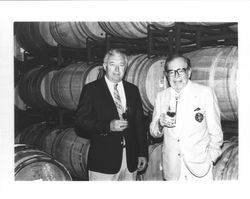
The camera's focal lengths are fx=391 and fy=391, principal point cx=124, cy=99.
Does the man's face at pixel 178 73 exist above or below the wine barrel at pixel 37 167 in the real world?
above

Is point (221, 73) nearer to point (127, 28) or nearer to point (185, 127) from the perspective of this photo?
point (185, 127)

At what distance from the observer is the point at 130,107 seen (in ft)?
11.5

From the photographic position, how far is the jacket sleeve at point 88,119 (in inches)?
136

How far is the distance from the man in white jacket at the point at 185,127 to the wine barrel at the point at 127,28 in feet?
1.07

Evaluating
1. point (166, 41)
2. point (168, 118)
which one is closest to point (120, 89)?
point (168, 118)

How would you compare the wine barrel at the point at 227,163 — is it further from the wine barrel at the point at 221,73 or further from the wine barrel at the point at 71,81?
the wine barrel at the point at 71,81

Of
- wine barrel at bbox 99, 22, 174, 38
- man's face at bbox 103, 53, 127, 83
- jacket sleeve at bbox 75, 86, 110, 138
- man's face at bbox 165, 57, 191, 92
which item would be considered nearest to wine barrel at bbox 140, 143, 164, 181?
jacket sleeve at bbox 75, 86, 110, 138

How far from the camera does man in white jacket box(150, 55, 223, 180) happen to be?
11.3 feet

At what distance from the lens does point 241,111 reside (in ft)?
11.4

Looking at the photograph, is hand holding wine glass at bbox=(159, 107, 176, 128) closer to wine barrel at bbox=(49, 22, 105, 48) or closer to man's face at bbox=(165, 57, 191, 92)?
man's face at bbox=(165, 57, 191, 92)

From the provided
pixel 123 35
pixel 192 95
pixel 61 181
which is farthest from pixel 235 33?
pixel 61 181

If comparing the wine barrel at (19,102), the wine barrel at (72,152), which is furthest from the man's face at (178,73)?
the wine barrel at (19,102)

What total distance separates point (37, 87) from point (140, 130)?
1.01m

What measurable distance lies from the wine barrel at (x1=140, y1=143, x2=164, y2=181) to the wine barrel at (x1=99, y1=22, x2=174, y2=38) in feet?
3.34
